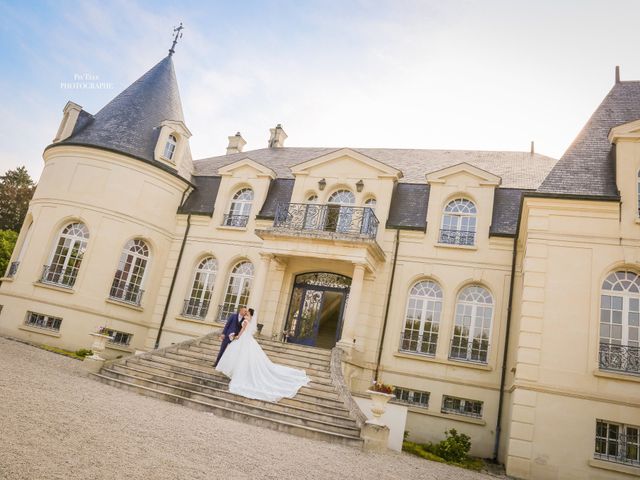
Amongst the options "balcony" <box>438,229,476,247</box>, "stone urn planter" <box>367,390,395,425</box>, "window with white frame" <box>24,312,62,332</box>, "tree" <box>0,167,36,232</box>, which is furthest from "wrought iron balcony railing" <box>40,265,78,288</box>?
"tree" <box>0,167,36,232</box>

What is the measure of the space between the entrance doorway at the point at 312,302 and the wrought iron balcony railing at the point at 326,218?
1815mm

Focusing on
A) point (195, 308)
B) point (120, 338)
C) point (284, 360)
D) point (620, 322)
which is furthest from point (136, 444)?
point (120, 338)

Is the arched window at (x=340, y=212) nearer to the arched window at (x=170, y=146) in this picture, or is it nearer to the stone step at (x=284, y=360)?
the stone step at (x=284, y=360)

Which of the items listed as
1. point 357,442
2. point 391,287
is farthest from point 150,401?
point 391,287

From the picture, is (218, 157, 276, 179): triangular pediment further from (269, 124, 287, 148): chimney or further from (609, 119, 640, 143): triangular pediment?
(609, 119, 640, 143): triangular pediment

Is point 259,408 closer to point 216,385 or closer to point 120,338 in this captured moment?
point 216,385

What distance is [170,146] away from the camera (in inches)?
819

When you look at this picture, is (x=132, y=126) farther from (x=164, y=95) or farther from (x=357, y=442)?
(x=357, y=442)

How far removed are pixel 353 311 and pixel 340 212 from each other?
12.7 ft

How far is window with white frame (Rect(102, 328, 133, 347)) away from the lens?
1838 cm

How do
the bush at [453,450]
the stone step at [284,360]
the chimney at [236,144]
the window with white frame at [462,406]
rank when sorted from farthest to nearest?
the chimney at [236,144], the window with white frame at [462,406], the stone step at [284,360], the bush at [453,450]

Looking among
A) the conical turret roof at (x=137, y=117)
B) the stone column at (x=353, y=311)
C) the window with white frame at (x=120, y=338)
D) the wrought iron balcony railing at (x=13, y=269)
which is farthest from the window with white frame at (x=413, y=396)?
→ the wrought iron balcony railing at (x=13, y=269)

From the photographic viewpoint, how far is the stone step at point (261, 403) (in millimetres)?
10664

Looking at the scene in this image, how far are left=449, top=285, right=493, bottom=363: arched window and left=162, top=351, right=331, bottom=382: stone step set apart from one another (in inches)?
191
